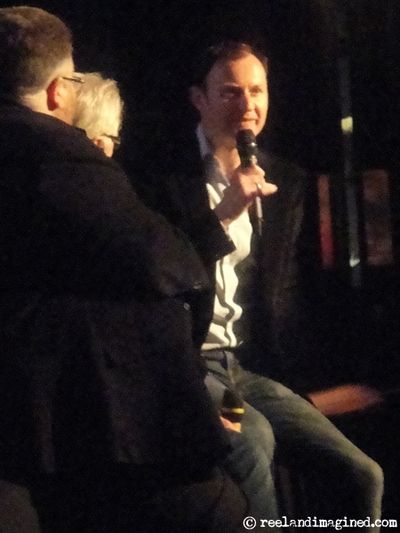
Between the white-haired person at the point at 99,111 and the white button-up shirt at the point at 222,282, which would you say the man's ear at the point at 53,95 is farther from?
the white button-up shirt at the point at 222,282

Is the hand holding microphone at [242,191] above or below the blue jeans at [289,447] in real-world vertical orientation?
above

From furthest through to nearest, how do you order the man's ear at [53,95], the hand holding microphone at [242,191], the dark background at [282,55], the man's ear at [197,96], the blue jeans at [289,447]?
the dark background at [282,55] < the man's ear at [197,96] < the blue jeans at [289,447] < the hand holding microphone at [242,191] < the man's ear at [53,95]

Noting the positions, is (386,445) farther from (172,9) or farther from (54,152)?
(54,152)

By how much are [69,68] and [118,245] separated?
16.0 inches

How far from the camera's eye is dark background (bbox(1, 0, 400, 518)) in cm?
279

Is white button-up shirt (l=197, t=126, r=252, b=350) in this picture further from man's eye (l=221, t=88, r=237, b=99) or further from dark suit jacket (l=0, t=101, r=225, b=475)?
dark suit jacket (l=0, t=101, r=225, b=475)

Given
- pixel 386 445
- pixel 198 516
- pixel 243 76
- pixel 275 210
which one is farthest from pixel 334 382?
pixel 198 516

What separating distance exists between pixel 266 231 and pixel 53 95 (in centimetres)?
87

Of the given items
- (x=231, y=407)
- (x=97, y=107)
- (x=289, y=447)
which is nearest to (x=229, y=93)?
(x=97, y=107)

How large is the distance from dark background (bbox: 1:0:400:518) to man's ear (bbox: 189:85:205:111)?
390mm

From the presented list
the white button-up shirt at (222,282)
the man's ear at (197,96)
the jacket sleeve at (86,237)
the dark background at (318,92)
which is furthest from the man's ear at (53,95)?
the dark background at (318,92)

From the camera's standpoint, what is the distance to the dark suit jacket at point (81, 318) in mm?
1391

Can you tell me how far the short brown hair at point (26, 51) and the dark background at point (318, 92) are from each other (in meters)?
1.12

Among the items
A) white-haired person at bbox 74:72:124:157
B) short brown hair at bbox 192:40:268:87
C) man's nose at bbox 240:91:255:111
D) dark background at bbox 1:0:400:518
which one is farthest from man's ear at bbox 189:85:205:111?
dark background at bbox 1:0:400:518
